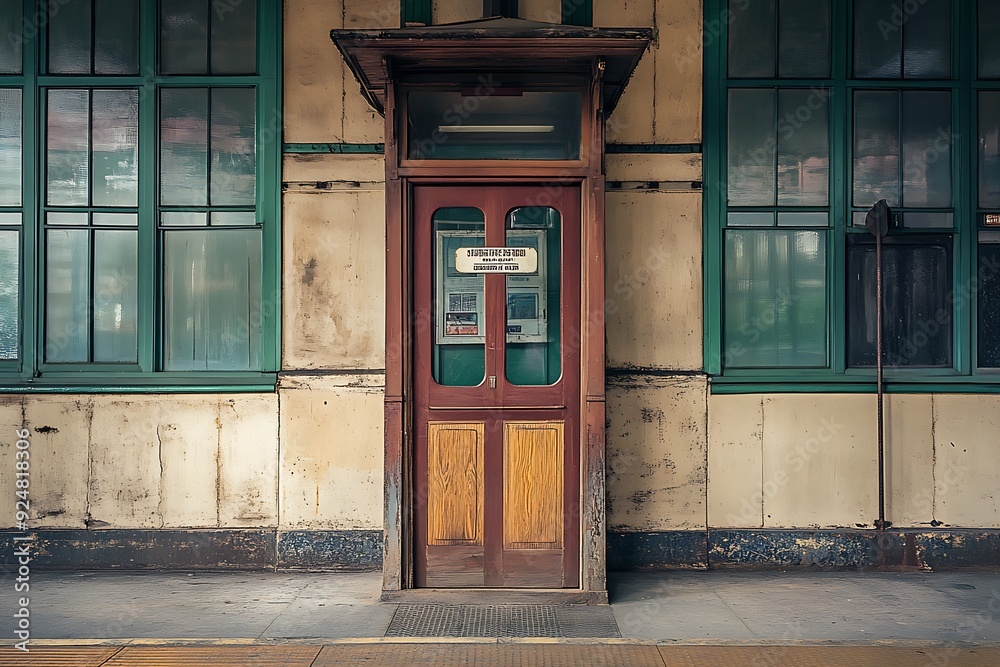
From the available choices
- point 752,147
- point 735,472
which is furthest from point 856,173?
point 735,472

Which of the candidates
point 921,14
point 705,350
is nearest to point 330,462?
point 705,350

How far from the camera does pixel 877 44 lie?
6.71 meters

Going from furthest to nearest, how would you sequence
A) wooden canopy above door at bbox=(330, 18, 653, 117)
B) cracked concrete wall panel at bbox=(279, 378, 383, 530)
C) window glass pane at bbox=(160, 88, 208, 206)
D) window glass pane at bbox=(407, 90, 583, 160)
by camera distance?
window glass pane at bbox=(160, 88, 208, 206) → cracked concrete wall panel at bbox=(279, 378, 383, 530) → window glass pane at bbox=(407, 90, 583, 160) → wooden canopy above door at bbox=(330, 18, 653, 117)

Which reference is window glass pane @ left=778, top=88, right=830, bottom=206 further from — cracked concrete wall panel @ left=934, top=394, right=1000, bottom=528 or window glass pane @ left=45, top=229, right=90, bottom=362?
window glass pane @ left=45, top=229, right=90, bottom=362

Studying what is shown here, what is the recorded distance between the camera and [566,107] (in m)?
5.75

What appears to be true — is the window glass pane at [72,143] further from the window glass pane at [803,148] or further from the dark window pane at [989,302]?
the dark window pane at [989,302]

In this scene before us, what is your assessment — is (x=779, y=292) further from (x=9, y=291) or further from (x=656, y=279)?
(x=9, y=291)

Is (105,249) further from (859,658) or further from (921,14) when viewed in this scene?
(921,14)

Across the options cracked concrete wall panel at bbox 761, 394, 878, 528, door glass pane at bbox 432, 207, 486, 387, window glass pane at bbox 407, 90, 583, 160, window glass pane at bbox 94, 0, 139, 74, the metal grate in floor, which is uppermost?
window glass pane at bbox 94, 0, 139, 74

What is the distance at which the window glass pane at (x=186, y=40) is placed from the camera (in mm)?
6652

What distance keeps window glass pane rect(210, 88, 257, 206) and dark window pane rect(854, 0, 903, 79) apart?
5.16m

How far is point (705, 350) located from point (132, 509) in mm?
4944

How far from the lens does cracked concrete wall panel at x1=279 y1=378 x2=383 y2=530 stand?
21.5ft

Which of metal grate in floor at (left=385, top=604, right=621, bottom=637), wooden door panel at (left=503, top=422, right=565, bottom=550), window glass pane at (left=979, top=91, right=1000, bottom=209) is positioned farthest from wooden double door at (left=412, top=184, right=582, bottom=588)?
window glass pane at (left=979, top=91, right=1000, bottom=209)
